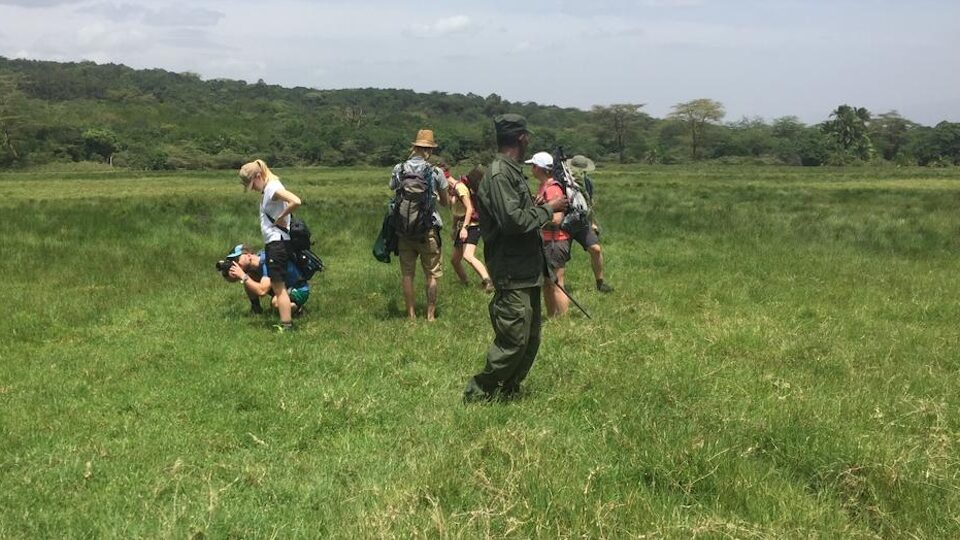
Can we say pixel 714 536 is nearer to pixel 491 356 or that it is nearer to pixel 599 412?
pixel 599 412

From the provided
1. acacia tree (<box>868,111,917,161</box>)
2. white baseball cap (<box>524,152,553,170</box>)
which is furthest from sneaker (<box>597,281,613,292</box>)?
acacia tree (<box>868,111,917,161</box>)

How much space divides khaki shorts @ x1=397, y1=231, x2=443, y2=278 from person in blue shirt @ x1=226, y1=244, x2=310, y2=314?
1.33m

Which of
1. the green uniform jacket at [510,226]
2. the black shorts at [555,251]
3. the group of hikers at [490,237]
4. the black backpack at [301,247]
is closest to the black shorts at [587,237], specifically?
the group of hikers at [490,237]

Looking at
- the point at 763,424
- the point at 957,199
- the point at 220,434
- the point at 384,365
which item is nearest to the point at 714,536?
the point at 763,424

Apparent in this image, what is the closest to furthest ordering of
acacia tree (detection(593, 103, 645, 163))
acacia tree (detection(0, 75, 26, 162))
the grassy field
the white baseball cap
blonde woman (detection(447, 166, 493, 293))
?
the grassy field, the white baseball cap, blonde woman (detection(447, 166, 493, 293)), acacia tree (detection(0, 75, 26, 162)), acacia tree (detection(593, 103, 645, 163))

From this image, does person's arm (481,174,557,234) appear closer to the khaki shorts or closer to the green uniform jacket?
the green uniform jacket

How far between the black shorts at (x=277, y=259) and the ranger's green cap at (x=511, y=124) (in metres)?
3.64

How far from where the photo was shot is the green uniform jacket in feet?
17.1

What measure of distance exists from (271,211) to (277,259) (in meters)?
0.55

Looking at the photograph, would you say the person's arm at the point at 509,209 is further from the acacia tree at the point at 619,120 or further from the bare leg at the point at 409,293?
the acacia tree at the point at 619,120

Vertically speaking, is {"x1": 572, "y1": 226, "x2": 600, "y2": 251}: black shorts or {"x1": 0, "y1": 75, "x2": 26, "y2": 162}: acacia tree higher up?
{"x1": 0, "y1": 75, "x2": 26, "y2": 162}: acacia tree

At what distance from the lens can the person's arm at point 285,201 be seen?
7.89 metres

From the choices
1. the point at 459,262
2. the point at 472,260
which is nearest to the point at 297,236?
the point at 472,260

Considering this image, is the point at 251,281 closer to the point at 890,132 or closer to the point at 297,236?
the point at 297,236
